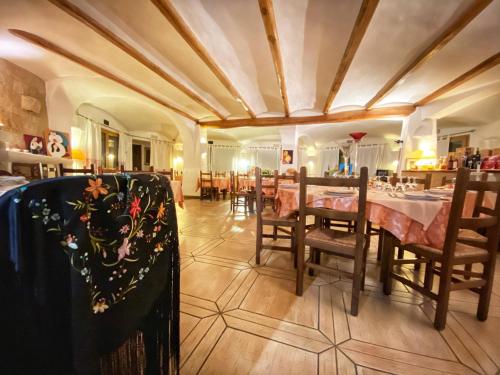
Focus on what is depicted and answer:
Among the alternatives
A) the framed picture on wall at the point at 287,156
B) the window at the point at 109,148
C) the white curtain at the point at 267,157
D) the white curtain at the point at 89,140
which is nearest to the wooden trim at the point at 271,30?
the framed picture on wall at the point at 287,156

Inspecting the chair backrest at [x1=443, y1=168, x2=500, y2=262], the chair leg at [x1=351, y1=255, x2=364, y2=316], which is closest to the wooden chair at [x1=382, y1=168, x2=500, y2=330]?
the chair backrest at [x1=443, y1=168, x2=500, y2=262]

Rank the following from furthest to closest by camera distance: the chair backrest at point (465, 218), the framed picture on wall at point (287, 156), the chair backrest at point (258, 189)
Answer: the framed picture on wall at point (287, 156) < the chair backrest at point (258, 189) < the chair backrest at point (465, 218)

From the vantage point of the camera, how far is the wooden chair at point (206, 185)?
18.4ft

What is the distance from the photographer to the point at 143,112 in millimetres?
5695

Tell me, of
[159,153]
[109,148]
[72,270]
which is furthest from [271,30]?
[159,153]

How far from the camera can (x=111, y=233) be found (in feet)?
1.61

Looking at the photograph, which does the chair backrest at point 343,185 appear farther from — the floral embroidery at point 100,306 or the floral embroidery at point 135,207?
the floral embroidery at point 100,306

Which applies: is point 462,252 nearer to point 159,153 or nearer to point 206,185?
point 206,185

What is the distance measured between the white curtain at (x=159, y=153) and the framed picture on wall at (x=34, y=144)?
4.46m

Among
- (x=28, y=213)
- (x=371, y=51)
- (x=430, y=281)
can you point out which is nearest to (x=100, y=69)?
(x=28, y=213)

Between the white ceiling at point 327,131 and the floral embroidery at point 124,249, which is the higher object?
the white ceiling at point 327,131

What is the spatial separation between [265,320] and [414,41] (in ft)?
11.4

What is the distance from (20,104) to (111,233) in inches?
165

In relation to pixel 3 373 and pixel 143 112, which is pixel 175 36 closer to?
pixel 3 373
